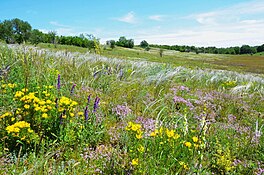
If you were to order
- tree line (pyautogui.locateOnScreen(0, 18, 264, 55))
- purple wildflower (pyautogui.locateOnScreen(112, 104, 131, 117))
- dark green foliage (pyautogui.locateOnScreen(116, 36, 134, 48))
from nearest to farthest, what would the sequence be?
purple wildflower (pyautogui.locateOnScreen(112, 104, 131, 117)) < tree line (pyautogui.locateOnScreen(0, 18, 264, 55)) < dark green foliage (pyautogui.locateOnScreen(116, 36, 134, 48))

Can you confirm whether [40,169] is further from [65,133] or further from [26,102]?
[26,102]

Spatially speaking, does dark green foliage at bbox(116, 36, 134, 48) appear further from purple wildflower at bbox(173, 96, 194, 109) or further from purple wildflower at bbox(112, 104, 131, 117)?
purple wildflower at bbox(112, 104, 131, 117)

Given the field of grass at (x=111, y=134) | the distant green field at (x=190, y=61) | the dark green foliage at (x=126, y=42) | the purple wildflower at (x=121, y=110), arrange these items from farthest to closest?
the dark green foliage at (x=126, y=42) → the distant green field at (x=190, y=61) → the purple wildflower at (x=121, y=110) → the field of grass at (x=111, y=134)

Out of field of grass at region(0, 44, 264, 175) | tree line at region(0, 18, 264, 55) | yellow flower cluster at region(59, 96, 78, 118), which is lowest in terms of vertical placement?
field of grass at region(0, 44, 264, 175)

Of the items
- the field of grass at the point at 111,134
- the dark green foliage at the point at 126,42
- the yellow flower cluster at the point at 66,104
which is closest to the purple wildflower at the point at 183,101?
the field of grass at the point at 111,134

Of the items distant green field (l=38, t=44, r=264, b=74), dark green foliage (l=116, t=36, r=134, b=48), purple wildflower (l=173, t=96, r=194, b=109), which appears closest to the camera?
purple wildflower (l=173, t=96, r=194, b=109)

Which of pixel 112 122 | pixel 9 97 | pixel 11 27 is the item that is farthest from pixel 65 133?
pixel 11 27

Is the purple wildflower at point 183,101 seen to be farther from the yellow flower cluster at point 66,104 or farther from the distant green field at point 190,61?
the distant green field at point 190,61

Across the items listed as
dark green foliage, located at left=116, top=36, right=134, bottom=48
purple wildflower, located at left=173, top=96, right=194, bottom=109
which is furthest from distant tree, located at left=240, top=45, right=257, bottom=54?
purple wildflower, located at left=173, top=96, right=194, bottom=109

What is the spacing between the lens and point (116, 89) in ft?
16.2

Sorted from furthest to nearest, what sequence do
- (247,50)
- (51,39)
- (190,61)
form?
1. (247,50)
2. (190,61)
3. (51,39)

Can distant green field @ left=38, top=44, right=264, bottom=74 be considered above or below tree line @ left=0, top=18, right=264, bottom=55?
below

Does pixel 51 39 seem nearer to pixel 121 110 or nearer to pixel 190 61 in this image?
pixel 121 110

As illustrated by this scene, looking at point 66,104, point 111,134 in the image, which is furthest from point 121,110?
point 66,104
